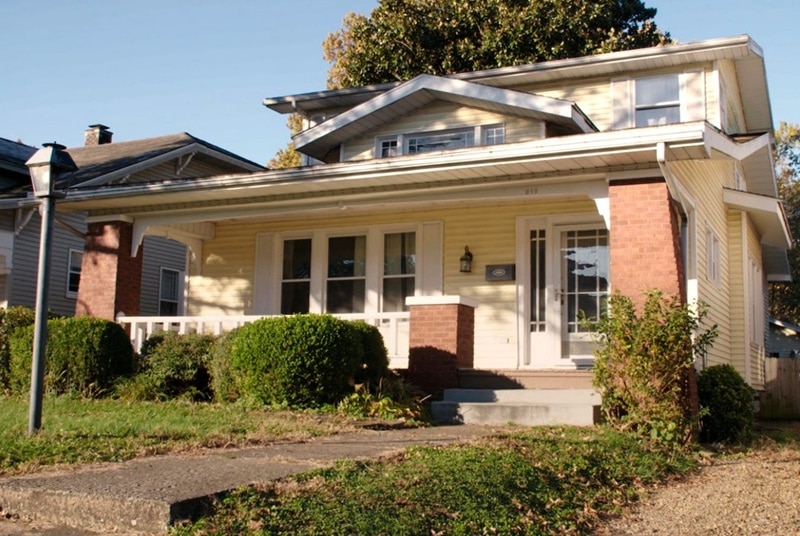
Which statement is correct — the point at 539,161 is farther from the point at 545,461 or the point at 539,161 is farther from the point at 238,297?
the point at 238,297

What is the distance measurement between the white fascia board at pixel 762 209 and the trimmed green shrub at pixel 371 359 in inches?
306

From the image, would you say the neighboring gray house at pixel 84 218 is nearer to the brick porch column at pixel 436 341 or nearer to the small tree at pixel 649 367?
the brick porch column at pixel 436 341

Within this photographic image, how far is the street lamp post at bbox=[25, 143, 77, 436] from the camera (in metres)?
7.36

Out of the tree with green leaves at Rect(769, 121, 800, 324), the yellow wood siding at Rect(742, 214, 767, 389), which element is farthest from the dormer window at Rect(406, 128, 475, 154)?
the tree with green leaves at Rect(769, 121, 800, 324)

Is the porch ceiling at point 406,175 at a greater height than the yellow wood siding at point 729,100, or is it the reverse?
the yellow wood siding at point 729,100

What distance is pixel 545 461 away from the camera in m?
6.67

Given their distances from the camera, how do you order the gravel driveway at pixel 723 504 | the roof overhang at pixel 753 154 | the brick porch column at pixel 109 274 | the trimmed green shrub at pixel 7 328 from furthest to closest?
the brick porch column at pixel 109 274 < the trimmed green shrub at pixel 7 328 < the roof overhang at pixel 753 154 < the gravel driveway at pixel 723 504

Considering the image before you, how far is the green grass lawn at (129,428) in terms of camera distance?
641 centimetres

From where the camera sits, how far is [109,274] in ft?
44.2

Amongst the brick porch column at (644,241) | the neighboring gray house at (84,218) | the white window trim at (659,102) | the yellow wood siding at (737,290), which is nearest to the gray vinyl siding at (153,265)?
the neighboring gray house at (84,218)

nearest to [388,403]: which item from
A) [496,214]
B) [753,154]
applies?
[496,214]

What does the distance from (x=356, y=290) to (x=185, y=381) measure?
3723mm

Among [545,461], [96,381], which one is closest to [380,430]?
[545,461]

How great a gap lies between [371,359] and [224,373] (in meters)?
1.84
